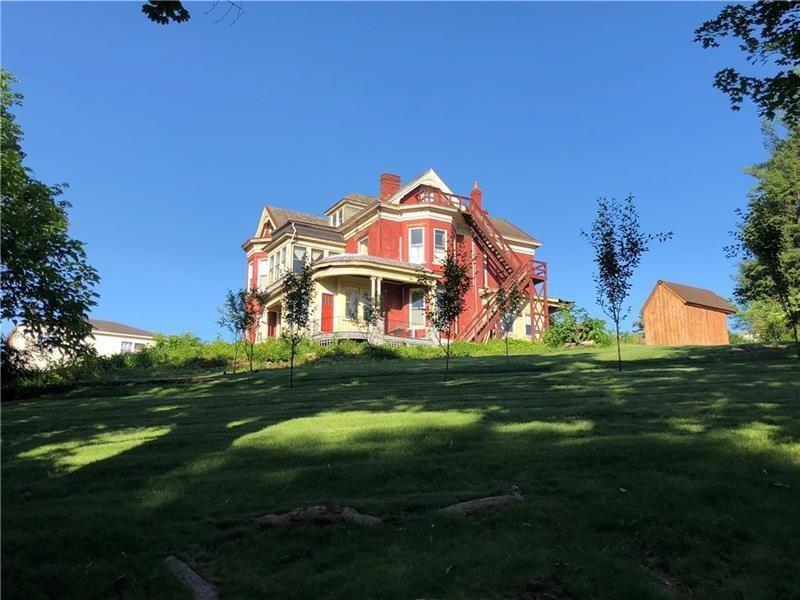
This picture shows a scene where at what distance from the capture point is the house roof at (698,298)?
103ft

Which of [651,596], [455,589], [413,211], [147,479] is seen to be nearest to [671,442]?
[651,596]

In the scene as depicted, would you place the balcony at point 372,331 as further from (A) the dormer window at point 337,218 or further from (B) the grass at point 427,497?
(B) the grass at point 427,497

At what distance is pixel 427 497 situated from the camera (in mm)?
6262

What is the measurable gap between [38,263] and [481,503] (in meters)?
17.3

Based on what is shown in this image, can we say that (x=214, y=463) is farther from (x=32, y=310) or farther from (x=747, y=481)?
(x=32, y=310)

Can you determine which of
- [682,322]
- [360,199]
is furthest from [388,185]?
[682,322]

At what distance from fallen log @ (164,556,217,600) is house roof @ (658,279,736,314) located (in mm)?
30486

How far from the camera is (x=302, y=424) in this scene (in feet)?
33.1

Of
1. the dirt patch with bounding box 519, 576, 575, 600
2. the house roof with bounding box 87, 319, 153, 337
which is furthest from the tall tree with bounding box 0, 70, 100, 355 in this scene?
the house roof with bounding box 87, 319, 153, 337

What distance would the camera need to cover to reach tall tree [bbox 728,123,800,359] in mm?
18688

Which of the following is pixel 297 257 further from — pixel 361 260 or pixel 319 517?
pixel 319 517

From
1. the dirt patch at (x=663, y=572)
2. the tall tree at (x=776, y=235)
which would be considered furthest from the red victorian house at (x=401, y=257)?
the dirt patch at (x=663, y=572)

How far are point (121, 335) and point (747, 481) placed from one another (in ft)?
220

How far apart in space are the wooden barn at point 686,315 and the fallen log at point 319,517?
93.8 feet
